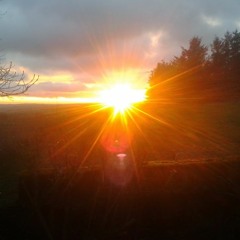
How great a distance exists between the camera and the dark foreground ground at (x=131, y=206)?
548 centimetres

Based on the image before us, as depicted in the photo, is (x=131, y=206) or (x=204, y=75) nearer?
(x=131, y=206)

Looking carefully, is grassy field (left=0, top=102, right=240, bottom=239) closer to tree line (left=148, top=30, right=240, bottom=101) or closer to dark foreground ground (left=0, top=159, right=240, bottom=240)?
dark foreground ground (left=0, top=159, right=240, bottom=240)

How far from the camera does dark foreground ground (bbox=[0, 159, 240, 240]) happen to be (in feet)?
18.0

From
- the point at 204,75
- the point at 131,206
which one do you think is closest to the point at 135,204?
the point at 131,206

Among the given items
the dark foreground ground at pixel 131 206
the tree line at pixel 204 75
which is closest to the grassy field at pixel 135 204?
the dark foreground ground at pixel 131 206

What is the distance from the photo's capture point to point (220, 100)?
147 ft

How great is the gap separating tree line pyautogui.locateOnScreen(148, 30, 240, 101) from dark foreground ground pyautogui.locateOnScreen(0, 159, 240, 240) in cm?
3885

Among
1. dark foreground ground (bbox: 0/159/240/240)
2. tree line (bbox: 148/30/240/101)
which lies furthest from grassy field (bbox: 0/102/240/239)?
tree line (bbox: 148/30/240/101)

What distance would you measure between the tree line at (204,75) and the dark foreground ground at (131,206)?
38.9 m

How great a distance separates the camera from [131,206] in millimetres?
5695

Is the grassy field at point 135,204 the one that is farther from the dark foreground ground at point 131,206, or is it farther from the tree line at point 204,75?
the tree line at point 204,75

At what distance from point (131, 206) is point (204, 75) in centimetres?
4054

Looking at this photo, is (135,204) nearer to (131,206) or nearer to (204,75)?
(131,206)

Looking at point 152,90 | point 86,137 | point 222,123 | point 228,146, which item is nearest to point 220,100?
point 152,90
